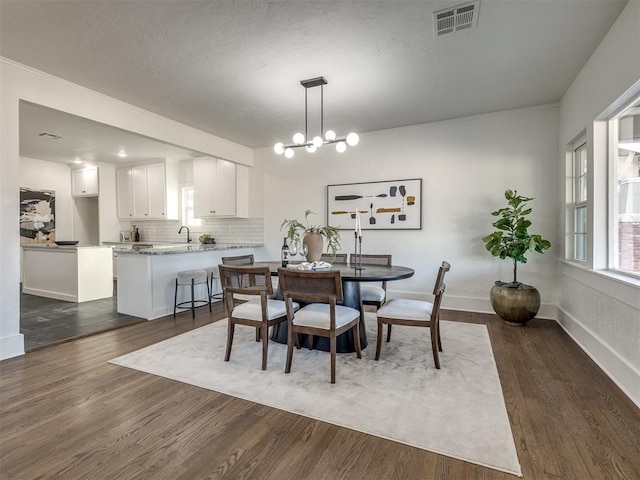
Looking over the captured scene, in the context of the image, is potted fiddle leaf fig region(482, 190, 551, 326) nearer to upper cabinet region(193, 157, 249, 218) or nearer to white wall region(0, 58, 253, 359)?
upper cabinet region(193, 157, 249, 218)

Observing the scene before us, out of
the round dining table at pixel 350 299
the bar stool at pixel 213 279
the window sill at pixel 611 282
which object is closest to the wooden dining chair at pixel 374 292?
the round dining table at pixel 350 299

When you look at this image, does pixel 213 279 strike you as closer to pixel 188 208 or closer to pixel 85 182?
pixel 188 208

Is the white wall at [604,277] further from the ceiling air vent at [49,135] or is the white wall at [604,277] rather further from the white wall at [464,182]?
the ceiling air vent at [49,135]

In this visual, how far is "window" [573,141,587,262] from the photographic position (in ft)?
11.2

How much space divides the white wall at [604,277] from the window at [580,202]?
0.17 m

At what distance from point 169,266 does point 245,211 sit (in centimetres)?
197

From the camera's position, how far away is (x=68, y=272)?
5152 mm

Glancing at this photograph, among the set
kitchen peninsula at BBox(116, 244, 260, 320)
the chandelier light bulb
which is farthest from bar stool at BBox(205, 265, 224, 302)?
the chandelier light bulb

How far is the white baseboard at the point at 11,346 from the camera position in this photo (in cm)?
284

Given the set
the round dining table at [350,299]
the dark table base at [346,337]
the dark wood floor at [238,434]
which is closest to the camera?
the dark wood floor at [238,434]

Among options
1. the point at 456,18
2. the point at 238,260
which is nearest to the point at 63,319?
the point at 238,260

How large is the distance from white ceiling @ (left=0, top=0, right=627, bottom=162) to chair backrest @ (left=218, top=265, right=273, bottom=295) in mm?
1832

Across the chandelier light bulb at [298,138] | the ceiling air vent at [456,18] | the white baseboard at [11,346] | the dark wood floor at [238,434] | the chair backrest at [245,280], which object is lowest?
the dark wood floor at [238,434]

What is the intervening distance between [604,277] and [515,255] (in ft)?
3.65
